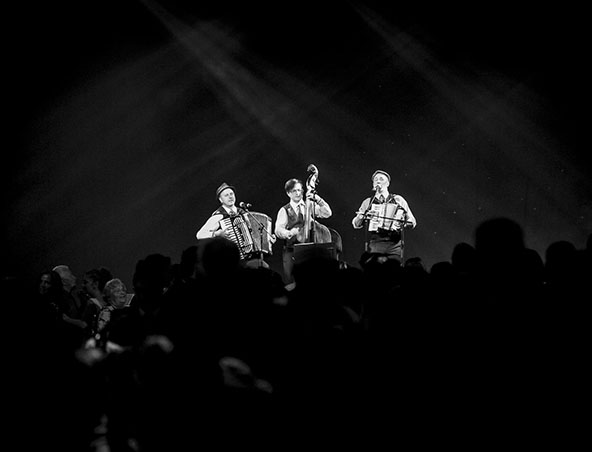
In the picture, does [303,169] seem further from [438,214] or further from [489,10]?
[489,10]

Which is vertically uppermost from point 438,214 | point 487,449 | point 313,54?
point 487,449

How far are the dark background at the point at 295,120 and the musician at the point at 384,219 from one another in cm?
284

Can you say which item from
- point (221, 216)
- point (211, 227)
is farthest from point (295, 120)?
point (211, 227)

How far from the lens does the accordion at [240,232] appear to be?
888 centimetres

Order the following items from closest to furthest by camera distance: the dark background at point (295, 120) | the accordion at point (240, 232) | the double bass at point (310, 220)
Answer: the accordion at point (240, 232) → the double bass at point (310, 220) → the dark background at point (295, 120)

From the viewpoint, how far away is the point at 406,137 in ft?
40.6

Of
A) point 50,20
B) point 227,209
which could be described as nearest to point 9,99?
point 50,20

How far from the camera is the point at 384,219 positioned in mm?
9367

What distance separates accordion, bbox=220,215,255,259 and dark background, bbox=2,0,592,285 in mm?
3215

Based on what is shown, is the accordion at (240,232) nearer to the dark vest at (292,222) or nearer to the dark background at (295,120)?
the dark vest at (292,222)

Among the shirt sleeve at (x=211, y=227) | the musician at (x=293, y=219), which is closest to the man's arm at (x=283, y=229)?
the musician at (x=293, y=219)

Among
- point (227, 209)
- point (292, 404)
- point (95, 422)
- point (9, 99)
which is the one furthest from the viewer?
point (9, 99)

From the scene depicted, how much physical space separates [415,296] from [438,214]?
10.5m

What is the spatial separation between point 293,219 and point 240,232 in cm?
90
